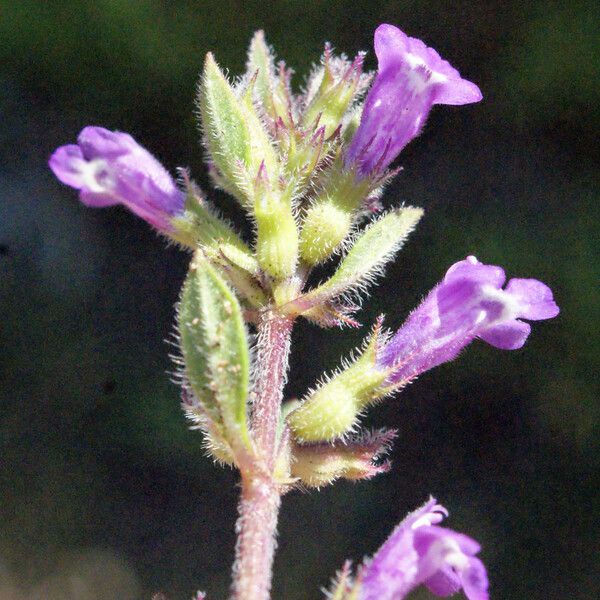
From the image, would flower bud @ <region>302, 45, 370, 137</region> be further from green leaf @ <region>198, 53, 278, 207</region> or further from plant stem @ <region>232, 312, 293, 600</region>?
plant stem @ <region>232, 312, 293, 600</region>

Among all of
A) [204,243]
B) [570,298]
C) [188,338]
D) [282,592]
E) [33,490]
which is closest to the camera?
[188,338]

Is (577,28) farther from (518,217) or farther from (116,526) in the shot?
(116,526)

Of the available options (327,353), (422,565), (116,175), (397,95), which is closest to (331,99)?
(397,95)

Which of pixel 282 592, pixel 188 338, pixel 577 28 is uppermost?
pixel 577 28

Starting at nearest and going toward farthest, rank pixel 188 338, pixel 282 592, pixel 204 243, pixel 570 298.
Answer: pixel 188 338, pixel 204 243, pixel 570 298, pixel 282 592

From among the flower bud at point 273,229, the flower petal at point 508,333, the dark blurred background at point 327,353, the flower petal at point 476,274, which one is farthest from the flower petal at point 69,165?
the dark blurred background at point 327,353

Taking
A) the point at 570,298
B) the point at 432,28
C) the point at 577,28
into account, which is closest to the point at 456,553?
the point at 570,298

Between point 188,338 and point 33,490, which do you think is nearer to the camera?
point 188,338

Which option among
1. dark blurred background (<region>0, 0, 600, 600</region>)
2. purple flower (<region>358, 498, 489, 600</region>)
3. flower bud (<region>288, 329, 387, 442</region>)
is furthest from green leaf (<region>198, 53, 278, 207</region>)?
dark blurred background (<region>0, 0, 600, 600</region>)

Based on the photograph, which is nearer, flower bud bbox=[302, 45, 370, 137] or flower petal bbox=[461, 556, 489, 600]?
flower petal bbox=[461, 556, 489, 600]
